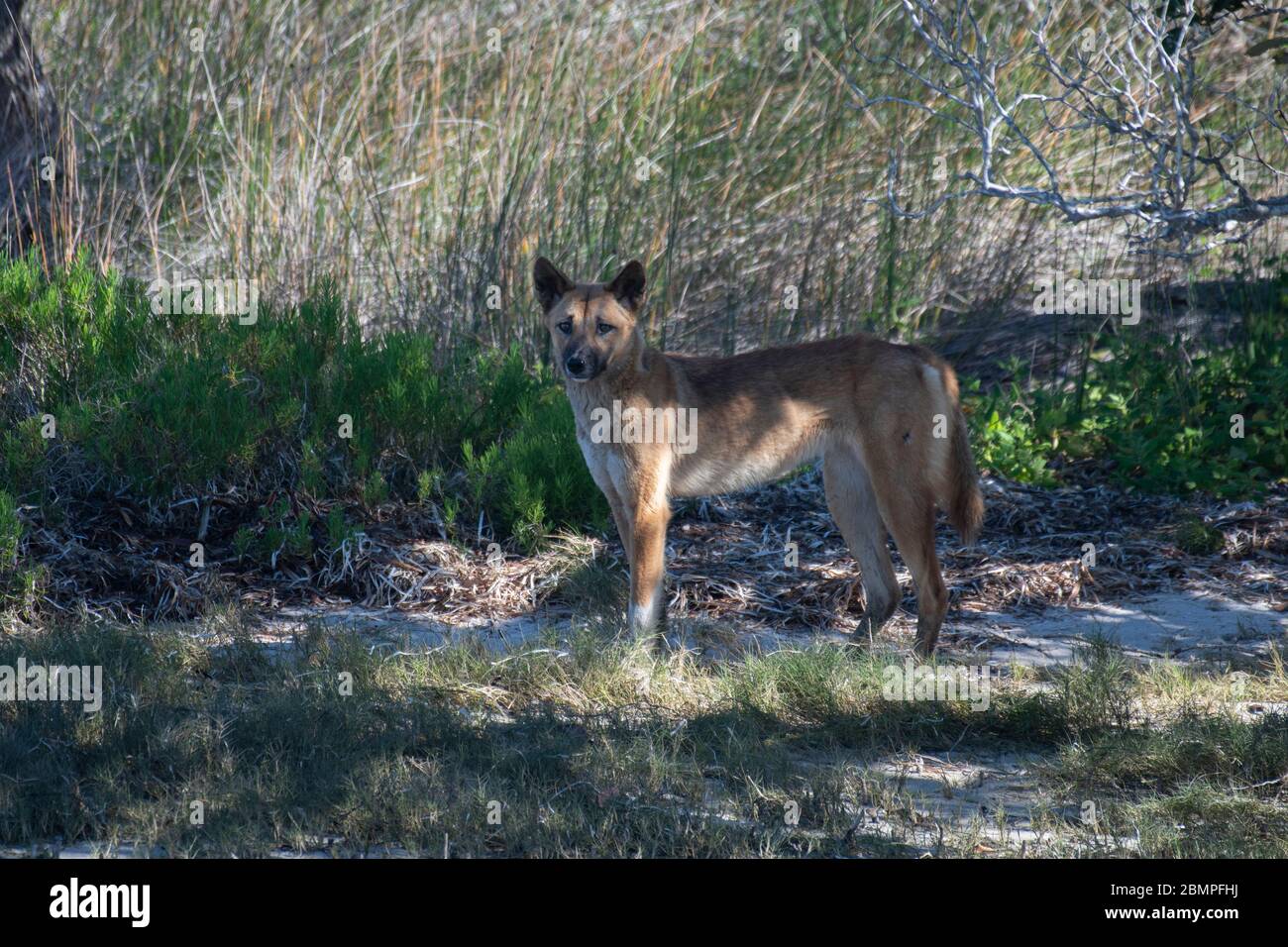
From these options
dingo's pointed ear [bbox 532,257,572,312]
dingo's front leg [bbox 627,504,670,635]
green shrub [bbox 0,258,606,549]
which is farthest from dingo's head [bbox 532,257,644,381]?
green shrub [bbox 0,258,606,549]

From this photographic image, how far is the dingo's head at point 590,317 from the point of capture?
6.13m

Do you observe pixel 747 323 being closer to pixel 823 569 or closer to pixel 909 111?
pixel 909 111

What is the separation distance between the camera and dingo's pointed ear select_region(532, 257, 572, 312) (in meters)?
6.39

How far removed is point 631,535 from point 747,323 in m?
4.06

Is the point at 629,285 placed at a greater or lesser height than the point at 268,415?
greater

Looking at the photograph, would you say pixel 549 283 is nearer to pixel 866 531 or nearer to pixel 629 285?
pixel 629 285

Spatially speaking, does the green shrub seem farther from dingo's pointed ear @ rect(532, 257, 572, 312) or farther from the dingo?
dingo's pointed ear @ rect(532, 257, 572, 312)

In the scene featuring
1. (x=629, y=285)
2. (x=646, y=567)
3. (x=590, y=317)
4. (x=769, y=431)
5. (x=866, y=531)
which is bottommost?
(x=646, y=567)

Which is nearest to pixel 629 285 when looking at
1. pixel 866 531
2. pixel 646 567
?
pixel 646 567

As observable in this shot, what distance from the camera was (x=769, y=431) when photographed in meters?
6.42

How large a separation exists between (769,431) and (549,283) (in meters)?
1.28

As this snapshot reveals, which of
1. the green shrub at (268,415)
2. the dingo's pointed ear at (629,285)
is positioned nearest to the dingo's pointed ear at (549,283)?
the dingo's pointed ear at (629,285)

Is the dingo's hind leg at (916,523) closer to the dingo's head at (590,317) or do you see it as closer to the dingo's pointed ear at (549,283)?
the dingo's head at (590,317)

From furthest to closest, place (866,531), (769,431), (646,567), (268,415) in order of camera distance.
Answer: (268,415) < (866,531) < (769,431) < (646,567)
